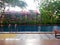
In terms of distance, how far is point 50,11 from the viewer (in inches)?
334

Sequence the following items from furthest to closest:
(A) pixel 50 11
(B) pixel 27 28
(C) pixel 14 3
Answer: (B) pixel 27 28
(A) pixel 50 11
(C) pixel 14 3

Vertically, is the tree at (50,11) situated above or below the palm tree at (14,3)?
below

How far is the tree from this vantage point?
8.36m

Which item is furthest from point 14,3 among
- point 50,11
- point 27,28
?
point 50,11

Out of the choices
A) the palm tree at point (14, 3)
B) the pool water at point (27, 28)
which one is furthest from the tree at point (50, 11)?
the palm tree at point (14, 3)

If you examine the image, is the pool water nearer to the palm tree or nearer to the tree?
the tree

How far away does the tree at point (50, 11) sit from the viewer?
329 inches

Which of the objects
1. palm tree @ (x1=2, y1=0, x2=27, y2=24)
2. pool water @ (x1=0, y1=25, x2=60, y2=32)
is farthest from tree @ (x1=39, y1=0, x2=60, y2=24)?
palm tree @ (x1=2, y1=0, x2=27, y2=24)

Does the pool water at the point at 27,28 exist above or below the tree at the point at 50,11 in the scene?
below

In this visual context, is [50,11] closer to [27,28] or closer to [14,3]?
[27,28]

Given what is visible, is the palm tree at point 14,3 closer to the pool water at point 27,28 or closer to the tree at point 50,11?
the tree at point 50,11

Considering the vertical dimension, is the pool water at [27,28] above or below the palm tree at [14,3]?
below

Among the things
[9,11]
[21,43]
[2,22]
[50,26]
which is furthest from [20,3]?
[21,43]

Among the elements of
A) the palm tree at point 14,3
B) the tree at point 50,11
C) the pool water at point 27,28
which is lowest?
the pool water at point 27,28
